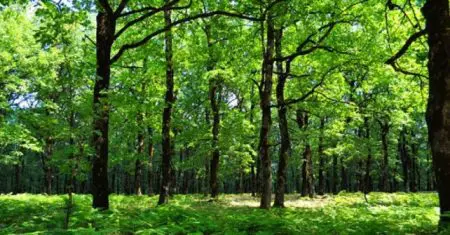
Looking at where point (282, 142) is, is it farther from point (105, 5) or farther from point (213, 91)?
point (105, 5)

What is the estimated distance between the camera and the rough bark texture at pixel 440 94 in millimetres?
6820

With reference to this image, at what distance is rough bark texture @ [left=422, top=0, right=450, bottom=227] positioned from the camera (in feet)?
22.4

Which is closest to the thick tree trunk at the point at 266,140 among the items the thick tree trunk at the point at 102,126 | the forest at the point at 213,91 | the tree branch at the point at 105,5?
the forest at the point at 213,91

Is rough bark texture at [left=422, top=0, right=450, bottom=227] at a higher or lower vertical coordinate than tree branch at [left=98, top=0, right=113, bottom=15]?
lower

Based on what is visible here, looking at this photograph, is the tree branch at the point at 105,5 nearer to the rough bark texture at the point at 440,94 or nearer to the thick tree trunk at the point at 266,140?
the rough bark texture at the point at 440,94

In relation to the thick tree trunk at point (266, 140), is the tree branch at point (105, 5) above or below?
above

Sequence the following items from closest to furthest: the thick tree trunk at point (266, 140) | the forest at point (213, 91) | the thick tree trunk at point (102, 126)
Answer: the forest at point (213, 91) < the thick tree trunk at point (102, 126) < the thick tree trunk at point (266, 140)

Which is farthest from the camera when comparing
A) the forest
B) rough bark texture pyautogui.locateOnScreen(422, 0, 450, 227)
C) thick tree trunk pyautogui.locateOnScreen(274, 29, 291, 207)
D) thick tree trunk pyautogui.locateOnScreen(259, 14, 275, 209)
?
thick tree trunk pyautogui.locateOnScreen(274, 29, 291, 207)

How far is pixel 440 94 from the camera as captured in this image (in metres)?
6.89

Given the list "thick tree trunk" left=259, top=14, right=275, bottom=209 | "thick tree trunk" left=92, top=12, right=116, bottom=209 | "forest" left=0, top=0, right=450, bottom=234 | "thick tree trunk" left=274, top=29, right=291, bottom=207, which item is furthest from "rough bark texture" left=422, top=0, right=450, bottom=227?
"thick tree trunk" left=274, top=29, right=291, bottom=207

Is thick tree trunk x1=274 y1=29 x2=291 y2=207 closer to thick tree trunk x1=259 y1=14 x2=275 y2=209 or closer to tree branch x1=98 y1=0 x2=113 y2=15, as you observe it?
thick tree trunk x1=259 y1=14 x2=275 y2=209

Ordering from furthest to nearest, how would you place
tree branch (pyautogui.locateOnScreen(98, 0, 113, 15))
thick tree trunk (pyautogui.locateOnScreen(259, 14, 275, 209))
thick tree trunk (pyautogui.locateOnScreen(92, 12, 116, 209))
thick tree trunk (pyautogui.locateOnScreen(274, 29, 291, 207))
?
1. thick tree trunk (pyautogui.locateOnScreen(274, 29, 291, 207))
2. thick tree trunk (pyautogui.locateOnScreen(259, 14, 275, 209))
3. thick tree trunk (pyautogui.locateOnScreen(92, 12, 116, 209))
4. tree branch (pyautogui.locateOnScreen(98, 0, 113, 15))

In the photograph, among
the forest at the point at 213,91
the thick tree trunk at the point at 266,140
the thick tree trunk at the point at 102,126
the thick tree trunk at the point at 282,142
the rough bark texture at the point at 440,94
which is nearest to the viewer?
the rough bark texture at the point at 440,94

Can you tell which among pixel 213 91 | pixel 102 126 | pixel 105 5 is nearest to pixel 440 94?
pixel 102 126
